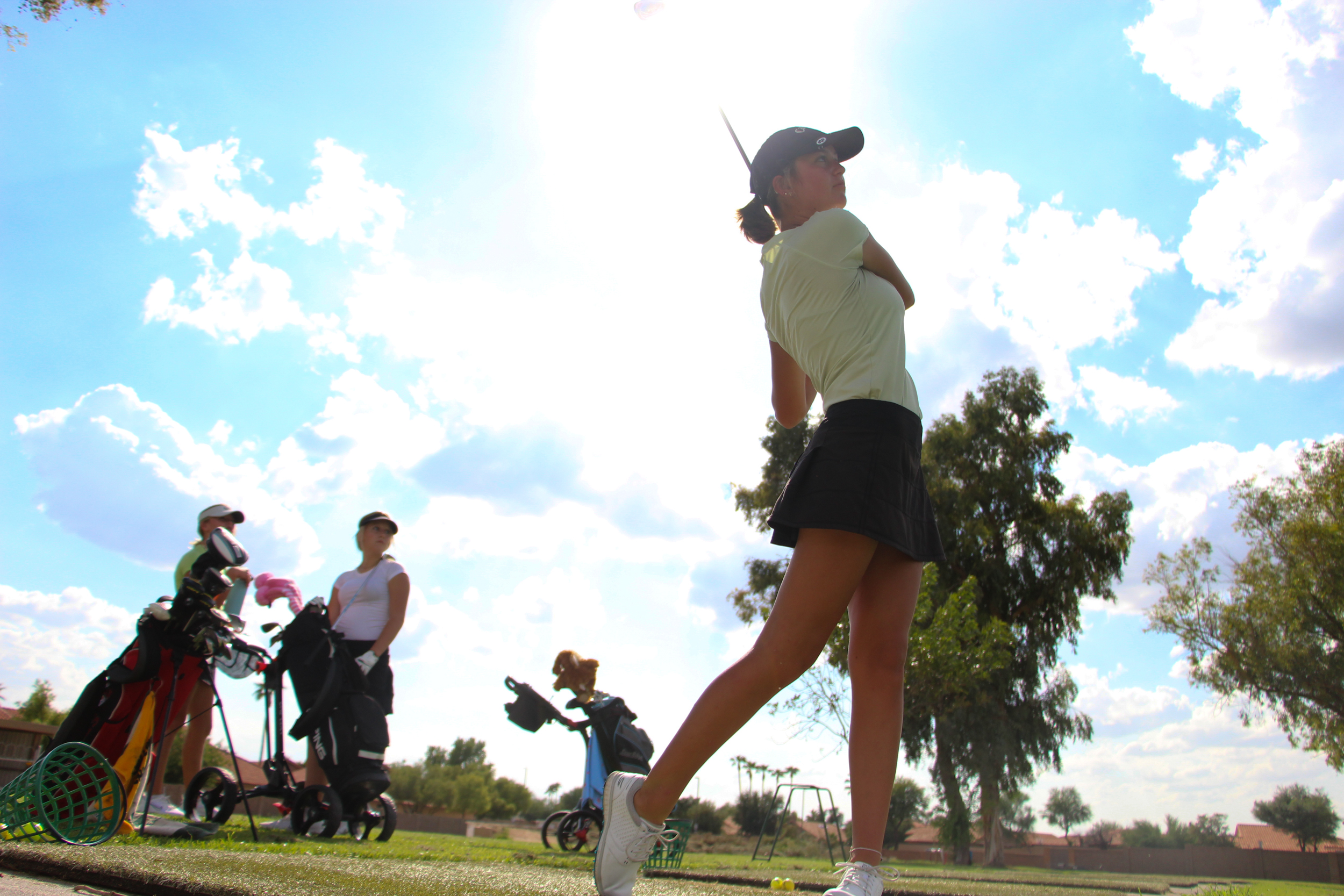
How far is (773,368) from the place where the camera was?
101 inches

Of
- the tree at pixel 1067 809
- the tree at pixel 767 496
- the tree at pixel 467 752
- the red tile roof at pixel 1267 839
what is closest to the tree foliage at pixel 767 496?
the tree at pixel 767 496

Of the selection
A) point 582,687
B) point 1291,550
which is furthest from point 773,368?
point 1291,550

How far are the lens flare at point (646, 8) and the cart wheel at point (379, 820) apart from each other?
4.43m

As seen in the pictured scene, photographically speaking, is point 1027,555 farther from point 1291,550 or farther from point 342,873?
point 342,873

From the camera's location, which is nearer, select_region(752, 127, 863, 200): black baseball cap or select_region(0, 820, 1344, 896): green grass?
Result: select_region(0, 820, 1344, 896): green grass

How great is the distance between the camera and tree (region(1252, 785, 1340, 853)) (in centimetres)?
5972

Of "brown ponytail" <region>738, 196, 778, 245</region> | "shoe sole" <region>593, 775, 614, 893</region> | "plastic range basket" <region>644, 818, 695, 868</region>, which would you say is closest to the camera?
"shoe sole" <region>593, 775, 614, 893</region>

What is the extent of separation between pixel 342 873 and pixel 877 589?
1731 mm

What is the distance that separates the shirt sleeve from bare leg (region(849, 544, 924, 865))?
31.8 inches

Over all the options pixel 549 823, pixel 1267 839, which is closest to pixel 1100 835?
pixel 1267 839

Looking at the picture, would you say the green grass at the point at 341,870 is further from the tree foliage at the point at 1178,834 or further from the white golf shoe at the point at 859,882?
the tree foliage at the point at 1178,834

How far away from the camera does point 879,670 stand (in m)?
2.12

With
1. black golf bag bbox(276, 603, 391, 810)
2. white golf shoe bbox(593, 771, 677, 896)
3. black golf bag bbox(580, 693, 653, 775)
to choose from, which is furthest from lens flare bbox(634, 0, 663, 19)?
black golf bag bbox(580, 693, 653, 775)

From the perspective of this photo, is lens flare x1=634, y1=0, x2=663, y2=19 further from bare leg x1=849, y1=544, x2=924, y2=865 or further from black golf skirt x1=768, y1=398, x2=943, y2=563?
bare leg x1=849, y1=544, x2=924, y2=865
